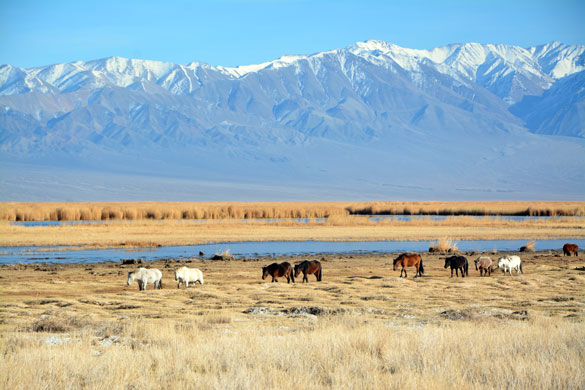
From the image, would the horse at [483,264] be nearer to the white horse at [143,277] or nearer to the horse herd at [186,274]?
the horse herd at [186,274]

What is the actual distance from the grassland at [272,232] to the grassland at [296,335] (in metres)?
21.8

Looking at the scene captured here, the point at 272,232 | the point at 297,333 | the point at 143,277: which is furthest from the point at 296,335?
the point at 272,232

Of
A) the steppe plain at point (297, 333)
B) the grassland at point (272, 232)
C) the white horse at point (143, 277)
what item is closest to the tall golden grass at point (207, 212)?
the grassland at point (272, 232)

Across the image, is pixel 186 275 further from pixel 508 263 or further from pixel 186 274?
pixel 508 263

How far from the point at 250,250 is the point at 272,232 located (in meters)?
12.7

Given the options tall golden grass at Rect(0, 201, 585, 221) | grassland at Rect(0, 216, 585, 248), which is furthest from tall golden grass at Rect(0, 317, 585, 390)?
tall golden grass at Rect(0, 201, 585, 221)

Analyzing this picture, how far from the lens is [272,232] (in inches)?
2021

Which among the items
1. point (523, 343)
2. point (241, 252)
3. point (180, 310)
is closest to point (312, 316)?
point (180, 310)

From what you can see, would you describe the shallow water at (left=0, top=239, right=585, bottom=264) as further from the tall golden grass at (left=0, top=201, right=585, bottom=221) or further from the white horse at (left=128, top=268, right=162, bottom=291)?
the tall golden grass at (left=0, top=201, right=585, bottom=221)

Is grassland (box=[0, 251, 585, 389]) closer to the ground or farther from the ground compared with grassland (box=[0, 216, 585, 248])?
closer to the ground

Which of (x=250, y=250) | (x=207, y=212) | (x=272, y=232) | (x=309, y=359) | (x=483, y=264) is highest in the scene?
(x=207, y=212)

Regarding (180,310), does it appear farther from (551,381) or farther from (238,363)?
(551,381)

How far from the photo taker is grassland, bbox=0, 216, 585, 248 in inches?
1709

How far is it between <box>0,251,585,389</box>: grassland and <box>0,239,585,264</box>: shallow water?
38.6 ft
